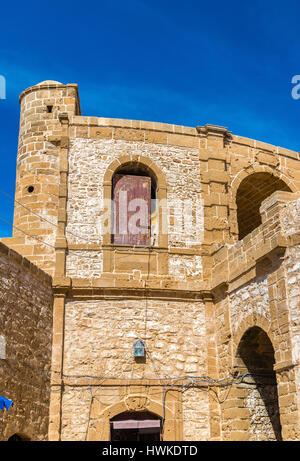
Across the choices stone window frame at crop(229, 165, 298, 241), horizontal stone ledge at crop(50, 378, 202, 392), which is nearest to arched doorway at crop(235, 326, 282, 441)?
horizontal stone ledge at crop(50, 378, 202, 392)

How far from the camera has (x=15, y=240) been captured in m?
12.6

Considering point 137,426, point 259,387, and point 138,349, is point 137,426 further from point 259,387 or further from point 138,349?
point 259,387

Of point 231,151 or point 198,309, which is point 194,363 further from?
point 231,151

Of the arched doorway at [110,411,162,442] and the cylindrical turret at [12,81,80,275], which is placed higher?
the cylindrical turret at [12,81,80,275]

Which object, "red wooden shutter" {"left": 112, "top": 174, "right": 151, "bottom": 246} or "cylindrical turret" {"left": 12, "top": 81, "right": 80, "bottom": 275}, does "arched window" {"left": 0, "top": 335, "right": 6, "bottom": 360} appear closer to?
"cylindrical turret" {"left": 12, "top": 81, "right": 80, "bottom": 275}

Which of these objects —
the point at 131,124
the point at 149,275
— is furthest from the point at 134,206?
the point at 131,124

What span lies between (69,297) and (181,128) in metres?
4.86

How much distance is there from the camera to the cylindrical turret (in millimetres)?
12555

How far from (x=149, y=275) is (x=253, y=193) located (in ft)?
14.2

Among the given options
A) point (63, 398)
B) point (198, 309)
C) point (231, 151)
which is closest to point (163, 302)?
point (198, 309)

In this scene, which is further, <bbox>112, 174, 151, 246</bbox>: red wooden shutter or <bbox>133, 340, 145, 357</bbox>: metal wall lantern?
<bbox>112, 174, 151, 246</bbox>: red wooden shutter

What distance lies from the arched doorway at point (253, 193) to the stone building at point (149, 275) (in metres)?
0.18

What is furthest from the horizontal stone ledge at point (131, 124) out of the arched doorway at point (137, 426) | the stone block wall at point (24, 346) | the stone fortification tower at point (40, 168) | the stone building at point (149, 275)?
the arched doorway at point (137, 426)

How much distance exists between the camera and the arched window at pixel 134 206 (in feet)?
42.4
